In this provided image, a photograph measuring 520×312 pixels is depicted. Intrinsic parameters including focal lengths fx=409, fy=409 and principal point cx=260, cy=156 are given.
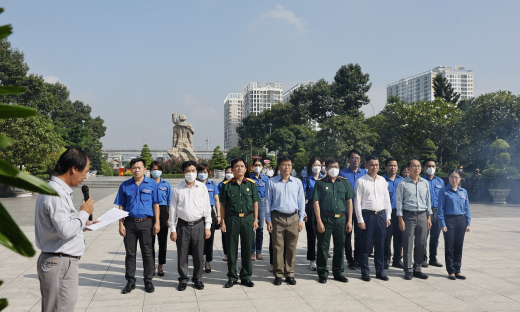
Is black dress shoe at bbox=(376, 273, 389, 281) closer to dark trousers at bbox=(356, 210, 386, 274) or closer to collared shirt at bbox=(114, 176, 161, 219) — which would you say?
dark trousers at bbox=(356, 210, 386, 274)

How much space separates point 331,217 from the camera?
566 centimetres

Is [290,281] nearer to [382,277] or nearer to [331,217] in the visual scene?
[331,217]

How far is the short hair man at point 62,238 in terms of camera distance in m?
2.70

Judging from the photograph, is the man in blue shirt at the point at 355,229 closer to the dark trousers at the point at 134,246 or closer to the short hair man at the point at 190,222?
the short hair man at the point at 190,222

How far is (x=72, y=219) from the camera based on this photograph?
2.75 m

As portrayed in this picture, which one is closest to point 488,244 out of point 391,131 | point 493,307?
point 493,307

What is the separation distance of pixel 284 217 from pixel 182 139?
27.2m

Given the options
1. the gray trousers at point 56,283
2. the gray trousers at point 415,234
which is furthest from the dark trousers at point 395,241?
the gray trousers at point 56,283

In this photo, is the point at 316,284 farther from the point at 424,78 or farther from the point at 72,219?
the point at 424,78

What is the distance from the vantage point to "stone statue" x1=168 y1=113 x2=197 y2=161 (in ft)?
103

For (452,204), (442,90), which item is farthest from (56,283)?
(442,90)

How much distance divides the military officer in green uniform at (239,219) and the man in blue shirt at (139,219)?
3.08 feet

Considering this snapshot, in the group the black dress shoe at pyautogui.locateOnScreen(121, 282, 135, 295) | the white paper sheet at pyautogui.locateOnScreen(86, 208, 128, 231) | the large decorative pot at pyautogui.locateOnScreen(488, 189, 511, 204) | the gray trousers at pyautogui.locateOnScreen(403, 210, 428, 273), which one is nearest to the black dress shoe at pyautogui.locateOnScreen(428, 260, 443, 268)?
the gray trousers at pyautogui.locateOnScreen(403, 210, 428, 273)

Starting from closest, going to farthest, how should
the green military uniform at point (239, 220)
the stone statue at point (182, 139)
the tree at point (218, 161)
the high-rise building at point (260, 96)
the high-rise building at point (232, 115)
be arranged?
1. the green military uniform at point (239, 220)
2. the stone statue at point (182, 139)
3. the tree at point (218, 161)
4. the high-rise building at point (260, 96)
5. the high-rise building at point (232, 115)
